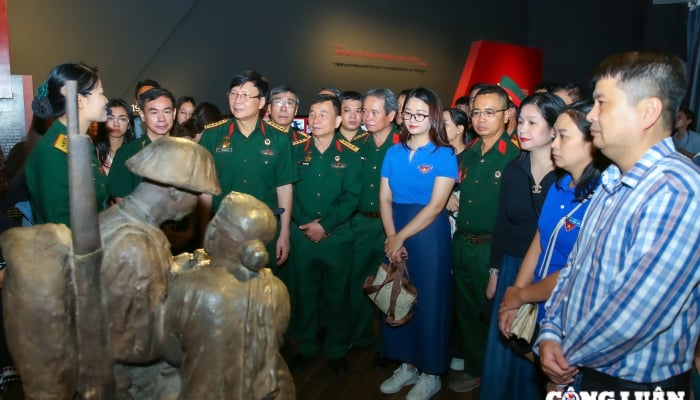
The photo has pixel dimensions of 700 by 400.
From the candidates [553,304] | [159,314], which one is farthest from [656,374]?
[159,314]

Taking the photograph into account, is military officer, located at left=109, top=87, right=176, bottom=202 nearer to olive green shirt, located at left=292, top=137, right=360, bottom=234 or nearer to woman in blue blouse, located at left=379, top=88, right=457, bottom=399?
olive green shirt, located at left=292, top=137, right=360, bottom=234

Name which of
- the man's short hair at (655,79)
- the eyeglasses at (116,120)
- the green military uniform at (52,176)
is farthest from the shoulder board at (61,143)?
the man's short hair at (655,79)

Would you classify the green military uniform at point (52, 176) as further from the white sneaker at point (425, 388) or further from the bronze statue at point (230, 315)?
the white sneaker at point (425, 388)

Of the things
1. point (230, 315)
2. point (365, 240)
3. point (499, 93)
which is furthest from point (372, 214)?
point (230, 315)

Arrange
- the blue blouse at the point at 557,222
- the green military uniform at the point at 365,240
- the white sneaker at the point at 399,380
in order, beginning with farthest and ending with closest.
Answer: the green military uniform at the point at 365,240 < the white sneaker at the point at 399,380 < the blue blouse at the point at 557,222

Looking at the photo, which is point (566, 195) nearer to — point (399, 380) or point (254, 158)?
point (399, 380)

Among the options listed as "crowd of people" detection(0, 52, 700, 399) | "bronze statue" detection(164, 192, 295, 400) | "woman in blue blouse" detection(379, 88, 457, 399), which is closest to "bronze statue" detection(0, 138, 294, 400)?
"bronze statue" detection(164, 192, 295, 400)

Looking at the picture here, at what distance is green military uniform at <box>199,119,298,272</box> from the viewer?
10.5 ft

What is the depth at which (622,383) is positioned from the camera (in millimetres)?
1416

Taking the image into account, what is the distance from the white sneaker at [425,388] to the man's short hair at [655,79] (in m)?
2.01

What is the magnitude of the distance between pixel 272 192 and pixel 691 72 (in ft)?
8.91

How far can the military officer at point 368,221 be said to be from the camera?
3512 millimetres

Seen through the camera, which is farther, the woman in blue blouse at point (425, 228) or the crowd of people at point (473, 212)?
the woman in blue blouse at point (425, 228)

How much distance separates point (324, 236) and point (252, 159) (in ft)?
2.20
